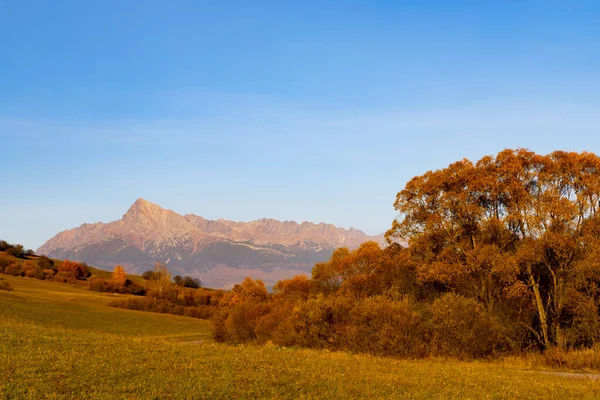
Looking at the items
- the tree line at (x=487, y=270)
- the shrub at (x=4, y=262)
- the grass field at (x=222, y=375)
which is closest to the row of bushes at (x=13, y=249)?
the shrub at (x=4, y=262)

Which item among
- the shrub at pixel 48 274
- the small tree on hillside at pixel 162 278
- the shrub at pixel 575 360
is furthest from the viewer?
the small tree on hillside at pixel 162 278

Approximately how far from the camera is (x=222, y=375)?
18.3 m

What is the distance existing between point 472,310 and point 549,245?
9.06 m

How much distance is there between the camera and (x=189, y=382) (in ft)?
54.6

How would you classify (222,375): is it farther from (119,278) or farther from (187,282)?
(187,282)

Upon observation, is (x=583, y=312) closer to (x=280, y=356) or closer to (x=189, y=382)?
(x=280, y=356)

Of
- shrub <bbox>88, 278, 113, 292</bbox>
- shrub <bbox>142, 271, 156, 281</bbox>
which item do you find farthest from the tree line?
shrub <bbox>142, 271, 156, 281</bbox>

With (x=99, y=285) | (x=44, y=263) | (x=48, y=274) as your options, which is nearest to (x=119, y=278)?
(x=99, y=285)

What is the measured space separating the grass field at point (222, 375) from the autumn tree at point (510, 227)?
36.6 feet

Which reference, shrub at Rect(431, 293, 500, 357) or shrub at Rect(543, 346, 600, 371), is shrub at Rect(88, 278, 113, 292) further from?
shrub at Rect(543, 346, 600, 371)

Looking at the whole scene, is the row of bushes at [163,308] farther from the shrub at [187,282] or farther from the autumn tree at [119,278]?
the shrub at [187,282]

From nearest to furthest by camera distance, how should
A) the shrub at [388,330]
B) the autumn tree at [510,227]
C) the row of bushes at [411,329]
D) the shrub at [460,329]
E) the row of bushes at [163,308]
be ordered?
the shrub at [388,330]
the row of bushes at [411,329]
the shrub at [460,329]
the autumn tree at [510,227]
the row of bushes at [163,308]

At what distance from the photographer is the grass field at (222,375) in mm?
15703

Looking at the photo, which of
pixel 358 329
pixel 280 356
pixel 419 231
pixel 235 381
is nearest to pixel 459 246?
pixel 419 231
